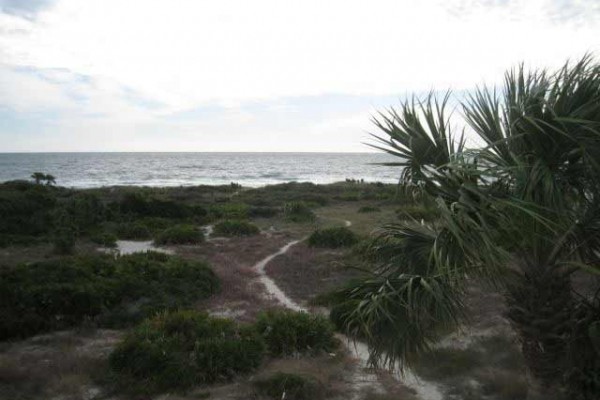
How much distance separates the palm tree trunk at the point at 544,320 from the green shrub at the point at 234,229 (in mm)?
16799

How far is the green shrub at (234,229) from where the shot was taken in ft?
69.4

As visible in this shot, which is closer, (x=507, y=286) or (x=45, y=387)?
(x=507, y=286)

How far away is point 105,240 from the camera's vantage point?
1816cm

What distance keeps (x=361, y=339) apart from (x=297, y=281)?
4648 millimetres

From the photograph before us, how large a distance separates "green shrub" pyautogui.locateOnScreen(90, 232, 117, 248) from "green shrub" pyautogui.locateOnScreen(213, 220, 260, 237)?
439 centimetres

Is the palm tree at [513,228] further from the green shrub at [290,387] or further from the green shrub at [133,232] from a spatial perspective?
the green shrub at [133,232]

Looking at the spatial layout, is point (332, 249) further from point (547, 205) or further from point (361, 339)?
point (547, 205)

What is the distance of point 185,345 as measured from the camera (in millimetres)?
7750

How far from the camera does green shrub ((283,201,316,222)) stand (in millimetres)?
25969

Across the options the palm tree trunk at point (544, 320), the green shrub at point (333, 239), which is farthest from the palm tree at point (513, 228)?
the green shrub at point (333, 239)

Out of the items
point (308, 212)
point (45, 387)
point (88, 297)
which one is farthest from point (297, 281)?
point (308, 212)

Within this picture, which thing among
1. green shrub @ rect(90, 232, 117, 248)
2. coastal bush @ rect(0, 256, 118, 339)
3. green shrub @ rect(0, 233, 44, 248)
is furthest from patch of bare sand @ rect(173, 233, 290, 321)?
green shrub @ rect(0, 233, 44, 248)

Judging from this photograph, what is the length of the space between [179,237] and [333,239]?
6.23 metres

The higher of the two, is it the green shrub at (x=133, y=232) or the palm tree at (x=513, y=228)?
the palm tree at (x=513, y=228)
